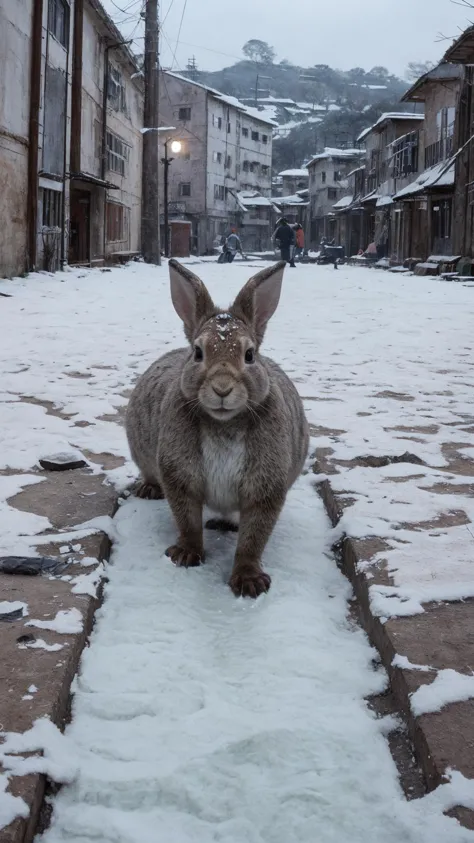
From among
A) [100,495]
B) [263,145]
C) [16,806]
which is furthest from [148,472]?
[263,145]

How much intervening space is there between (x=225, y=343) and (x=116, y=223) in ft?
99.2

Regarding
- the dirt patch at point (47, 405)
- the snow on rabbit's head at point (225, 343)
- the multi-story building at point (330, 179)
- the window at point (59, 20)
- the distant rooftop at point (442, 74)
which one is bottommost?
the dirt patch at point (47, 405)

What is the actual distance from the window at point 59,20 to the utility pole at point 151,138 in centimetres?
612

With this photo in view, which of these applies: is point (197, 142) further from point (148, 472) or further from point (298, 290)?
point (148, 472)

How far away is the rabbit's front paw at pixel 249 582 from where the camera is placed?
3.30m

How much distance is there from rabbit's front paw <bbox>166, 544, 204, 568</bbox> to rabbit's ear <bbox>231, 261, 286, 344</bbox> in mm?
988

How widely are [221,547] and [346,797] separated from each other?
1.86 meters

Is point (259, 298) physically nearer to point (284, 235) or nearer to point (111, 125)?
point (284, 235)

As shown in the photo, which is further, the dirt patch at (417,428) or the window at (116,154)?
the window at (116,154)

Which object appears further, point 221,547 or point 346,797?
point 221,547

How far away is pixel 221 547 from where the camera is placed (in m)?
3.90

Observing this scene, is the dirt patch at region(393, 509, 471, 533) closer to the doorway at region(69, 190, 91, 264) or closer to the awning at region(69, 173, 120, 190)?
the awning at region(69, 173, 120, 190)

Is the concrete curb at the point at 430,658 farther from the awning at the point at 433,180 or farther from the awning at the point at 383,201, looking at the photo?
the awning at the point at 383,201

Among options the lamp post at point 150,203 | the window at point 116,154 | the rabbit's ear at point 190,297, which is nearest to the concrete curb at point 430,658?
the rabbit's ear at point 190,297
